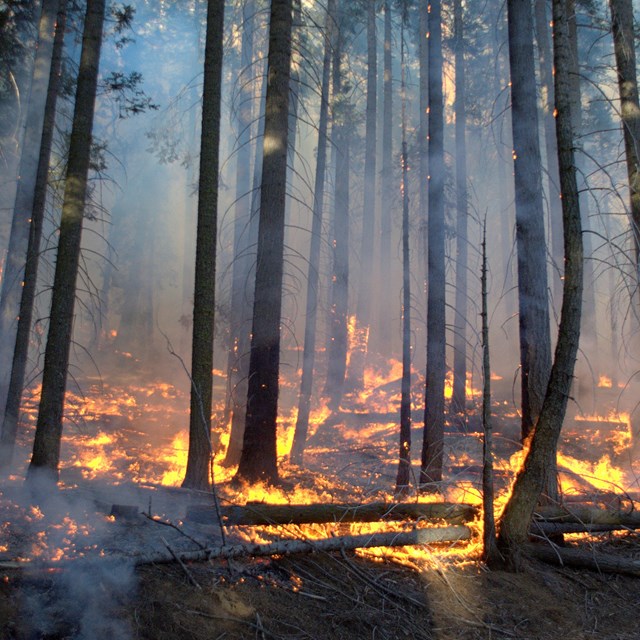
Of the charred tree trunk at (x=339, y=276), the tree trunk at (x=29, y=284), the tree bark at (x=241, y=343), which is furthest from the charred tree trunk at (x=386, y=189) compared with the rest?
the tree trunk at (x=29, y=284)

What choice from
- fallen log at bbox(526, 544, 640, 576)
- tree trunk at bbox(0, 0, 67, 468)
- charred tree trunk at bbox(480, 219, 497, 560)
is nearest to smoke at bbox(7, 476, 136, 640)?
charred tree trunk at bbox(480, 219, 497, 560)

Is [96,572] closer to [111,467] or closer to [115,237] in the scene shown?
[111,467]

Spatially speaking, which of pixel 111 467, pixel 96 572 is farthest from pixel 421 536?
pixel 111 467

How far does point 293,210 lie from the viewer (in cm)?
4388

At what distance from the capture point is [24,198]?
11.6 metres

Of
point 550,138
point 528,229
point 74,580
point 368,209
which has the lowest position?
point 74,580

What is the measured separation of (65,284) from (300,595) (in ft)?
18.7

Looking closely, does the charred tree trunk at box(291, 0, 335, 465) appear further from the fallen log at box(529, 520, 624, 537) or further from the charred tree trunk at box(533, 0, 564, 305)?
the fallen log at box(529, 520, 624, 537)

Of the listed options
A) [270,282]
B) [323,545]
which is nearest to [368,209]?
[270,282]

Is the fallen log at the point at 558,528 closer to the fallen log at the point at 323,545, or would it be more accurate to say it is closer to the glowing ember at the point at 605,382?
the fallen log at the point at 323,545

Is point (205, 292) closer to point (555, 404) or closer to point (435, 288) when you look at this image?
point (435, 288)

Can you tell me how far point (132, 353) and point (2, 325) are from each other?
15621 mm

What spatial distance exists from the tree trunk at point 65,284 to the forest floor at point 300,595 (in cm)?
164

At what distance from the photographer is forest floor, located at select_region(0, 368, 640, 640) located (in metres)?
3.90
